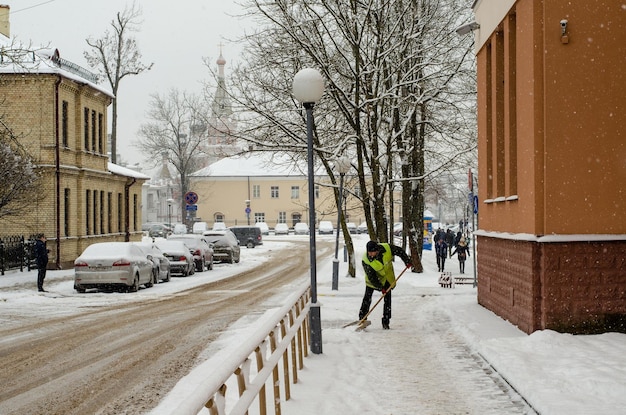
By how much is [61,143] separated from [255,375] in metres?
28.5

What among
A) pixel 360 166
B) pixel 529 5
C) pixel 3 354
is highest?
pixel 529 5

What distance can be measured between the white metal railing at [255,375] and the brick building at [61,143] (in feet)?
76.1

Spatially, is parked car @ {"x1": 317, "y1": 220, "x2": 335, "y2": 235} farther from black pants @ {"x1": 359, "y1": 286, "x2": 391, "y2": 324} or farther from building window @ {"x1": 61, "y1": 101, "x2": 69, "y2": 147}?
black pants @ {"x1": 359, "y1": 286, "x2": 391, "y2": 324}

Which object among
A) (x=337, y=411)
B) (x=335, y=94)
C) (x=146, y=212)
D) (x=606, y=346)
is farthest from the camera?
(x=146, y=212)

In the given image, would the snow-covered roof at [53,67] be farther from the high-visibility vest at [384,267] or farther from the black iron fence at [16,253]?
the high-visibility vest at [384,267]

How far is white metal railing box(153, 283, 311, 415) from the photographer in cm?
448

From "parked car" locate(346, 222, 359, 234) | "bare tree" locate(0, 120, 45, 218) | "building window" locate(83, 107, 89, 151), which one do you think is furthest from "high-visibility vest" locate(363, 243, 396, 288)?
"parked car" locate(346, 222, 359, 234)

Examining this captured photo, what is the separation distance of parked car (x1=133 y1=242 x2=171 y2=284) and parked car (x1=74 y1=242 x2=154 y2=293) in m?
1.92

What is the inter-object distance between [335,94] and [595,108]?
1155 cm

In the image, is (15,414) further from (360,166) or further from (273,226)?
(273,226)

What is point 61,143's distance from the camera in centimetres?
3416

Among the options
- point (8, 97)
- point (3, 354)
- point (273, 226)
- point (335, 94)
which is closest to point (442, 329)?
point (3, 354)

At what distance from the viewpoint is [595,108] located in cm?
1212

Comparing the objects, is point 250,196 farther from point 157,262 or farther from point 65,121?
point 157,262
